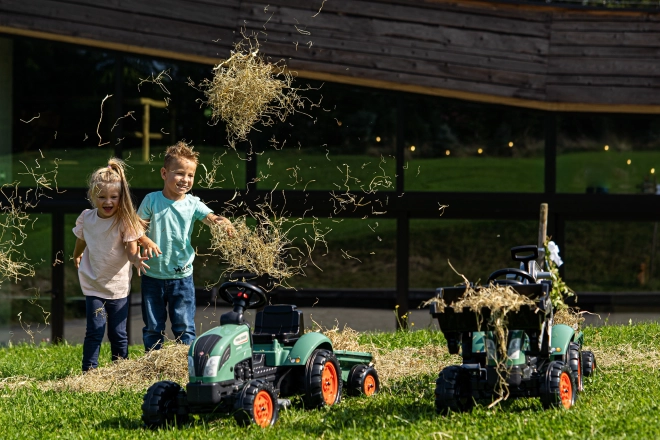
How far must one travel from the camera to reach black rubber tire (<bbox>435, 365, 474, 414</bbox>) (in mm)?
5676

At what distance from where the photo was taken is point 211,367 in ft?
17.9

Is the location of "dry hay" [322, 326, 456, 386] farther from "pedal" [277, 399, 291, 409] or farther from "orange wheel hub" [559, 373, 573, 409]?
"orange wheel hub" [559, 373, 573, 409]

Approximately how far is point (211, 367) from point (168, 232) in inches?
103

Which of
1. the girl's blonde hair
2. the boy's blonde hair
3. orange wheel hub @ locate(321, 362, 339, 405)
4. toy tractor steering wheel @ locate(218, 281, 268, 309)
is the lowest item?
orange wheel hub @ locate(321, 362, 339, 405)

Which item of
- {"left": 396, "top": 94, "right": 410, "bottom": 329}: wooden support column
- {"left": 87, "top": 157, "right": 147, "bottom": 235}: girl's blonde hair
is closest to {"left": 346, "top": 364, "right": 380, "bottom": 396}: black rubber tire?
{"left": 87, "top": 157, "right": 147, "bottom": 235}: girl's blonde hair

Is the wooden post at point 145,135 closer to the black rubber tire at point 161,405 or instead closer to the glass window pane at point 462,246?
A: the glass window pane at point 462,246

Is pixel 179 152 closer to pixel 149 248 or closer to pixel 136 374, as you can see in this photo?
pixel 149 248

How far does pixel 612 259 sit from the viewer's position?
40.0 feet

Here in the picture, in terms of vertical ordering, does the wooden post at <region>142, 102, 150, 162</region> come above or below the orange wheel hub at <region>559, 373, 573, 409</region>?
above

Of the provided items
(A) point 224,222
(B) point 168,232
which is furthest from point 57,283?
(A) point 224,222

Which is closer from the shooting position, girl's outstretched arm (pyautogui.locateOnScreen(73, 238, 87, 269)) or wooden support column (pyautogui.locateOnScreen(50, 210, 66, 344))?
girl's outstretched arm (pyautogui.locateOnScreen(73, 238, 87, 269))

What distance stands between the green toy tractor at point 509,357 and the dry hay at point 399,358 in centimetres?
125

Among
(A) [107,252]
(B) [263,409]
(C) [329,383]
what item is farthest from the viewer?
(A) [107,252]

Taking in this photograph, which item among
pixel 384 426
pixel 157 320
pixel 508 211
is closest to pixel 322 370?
pixel 384 426
